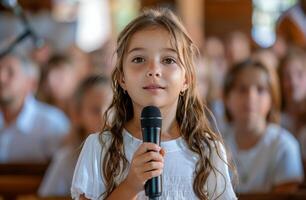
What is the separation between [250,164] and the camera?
3.73 metres

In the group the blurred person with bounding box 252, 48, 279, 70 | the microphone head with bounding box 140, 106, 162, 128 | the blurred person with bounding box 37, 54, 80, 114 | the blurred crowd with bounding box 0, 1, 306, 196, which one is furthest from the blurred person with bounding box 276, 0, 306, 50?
the microphone head with bounding box 140, 106, 162, 128

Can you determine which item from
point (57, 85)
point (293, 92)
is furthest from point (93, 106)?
point (57, 85)

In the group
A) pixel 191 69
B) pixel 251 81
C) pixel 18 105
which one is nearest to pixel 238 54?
pixel 18 105

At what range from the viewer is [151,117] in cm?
169

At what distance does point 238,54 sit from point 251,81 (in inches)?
196

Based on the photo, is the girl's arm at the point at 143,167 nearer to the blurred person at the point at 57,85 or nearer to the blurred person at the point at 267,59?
the blurred person at the point at 267,59

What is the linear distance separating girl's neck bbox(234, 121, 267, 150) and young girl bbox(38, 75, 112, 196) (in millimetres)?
653

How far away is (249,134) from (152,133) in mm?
2199

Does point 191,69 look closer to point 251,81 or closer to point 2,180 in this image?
point 251,81

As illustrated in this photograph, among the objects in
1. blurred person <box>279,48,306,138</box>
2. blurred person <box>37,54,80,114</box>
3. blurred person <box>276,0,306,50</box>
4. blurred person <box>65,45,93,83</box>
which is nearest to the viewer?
blurred person <box>279,48,306,138</box>

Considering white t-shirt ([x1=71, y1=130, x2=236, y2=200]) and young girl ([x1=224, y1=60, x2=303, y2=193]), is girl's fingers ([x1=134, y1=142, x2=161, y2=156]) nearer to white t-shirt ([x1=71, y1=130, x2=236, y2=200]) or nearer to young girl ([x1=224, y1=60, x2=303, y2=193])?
white t-shirt ([x1=71, y1=130, x2=236, y2=200])

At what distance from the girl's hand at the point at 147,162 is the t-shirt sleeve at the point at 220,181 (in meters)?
0.23

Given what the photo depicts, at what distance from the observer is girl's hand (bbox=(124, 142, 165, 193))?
5.42 feet

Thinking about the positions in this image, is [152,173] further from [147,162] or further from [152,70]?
[152,70]
